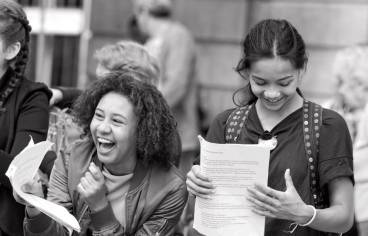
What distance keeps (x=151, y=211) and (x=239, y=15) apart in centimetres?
529

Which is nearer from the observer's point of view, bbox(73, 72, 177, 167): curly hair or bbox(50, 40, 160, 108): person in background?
bbox(73, 72, 177, 167): curly hair

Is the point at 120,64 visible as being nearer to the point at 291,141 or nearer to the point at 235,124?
the point at 235,124

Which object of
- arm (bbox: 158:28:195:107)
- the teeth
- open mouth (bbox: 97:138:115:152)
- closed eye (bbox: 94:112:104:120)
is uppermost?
closed eye (bbox: 94:112:104:120)

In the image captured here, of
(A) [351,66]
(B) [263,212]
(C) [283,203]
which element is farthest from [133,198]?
(A) [351,66]

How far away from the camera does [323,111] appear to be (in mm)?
4004

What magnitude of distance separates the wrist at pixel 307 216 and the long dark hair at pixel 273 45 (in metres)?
0.60

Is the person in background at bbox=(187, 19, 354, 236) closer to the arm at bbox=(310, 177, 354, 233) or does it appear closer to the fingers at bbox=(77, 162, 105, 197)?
the arm at bbox=(310, 177, 354, 233)

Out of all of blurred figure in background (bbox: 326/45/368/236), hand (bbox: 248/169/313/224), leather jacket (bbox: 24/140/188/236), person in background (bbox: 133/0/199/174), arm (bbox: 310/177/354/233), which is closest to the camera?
hand (bbox: 248/169/313/224)

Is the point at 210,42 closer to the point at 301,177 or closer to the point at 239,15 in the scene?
the point at 239,15

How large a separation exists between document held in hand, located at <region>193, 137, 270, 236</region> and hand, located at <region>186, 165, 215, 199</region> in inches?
0.8

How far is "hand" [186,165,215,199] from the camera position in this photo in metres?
3.87

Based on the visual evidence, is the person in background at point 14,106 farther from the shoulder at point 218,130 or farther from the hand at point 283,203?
the hand at point 283,203

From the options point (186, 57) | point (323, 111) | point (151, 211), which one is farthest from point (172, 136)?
point (186, 57)

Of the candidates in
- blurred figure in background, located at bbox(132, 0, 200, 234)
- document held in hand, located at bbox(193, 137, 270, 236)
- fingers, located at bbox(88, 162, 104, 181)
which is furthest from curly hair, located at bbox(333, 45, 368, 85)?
document held in hand, located at bbox(193, 137, 270, 236)
